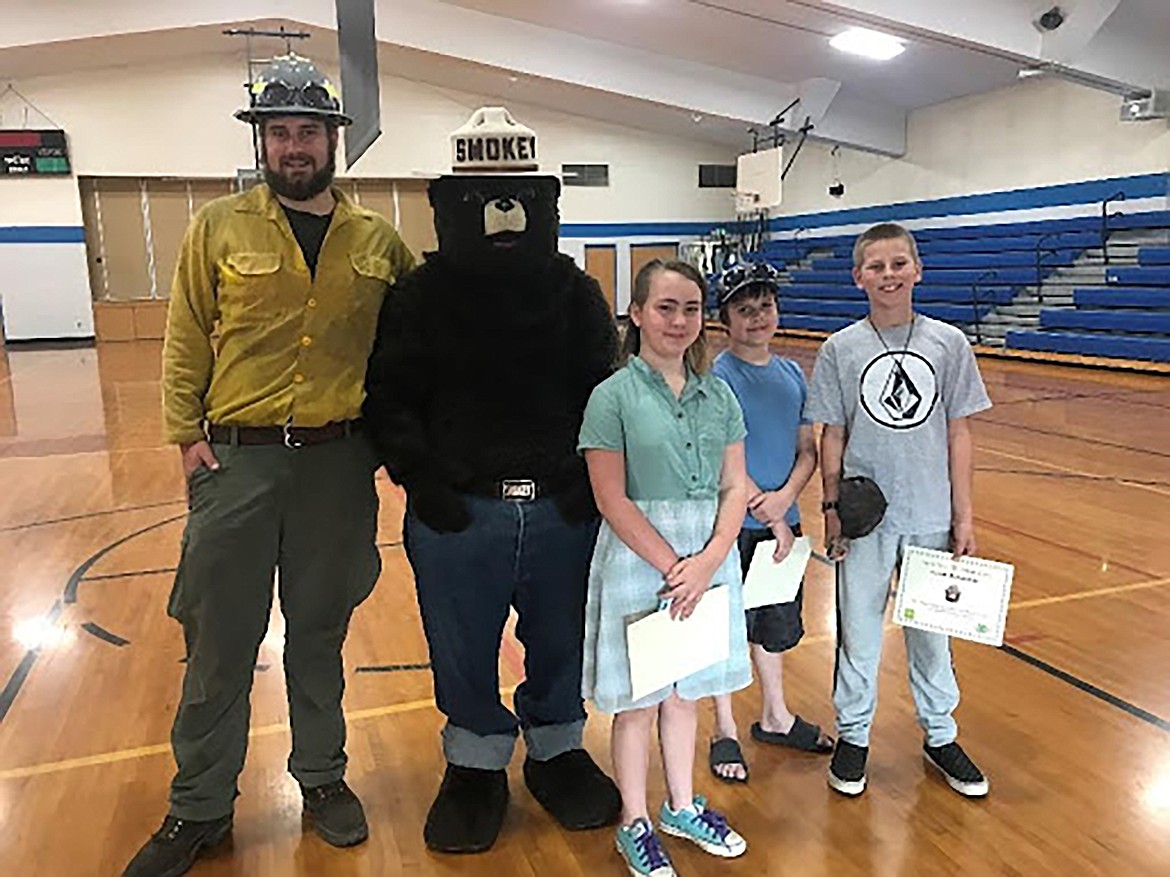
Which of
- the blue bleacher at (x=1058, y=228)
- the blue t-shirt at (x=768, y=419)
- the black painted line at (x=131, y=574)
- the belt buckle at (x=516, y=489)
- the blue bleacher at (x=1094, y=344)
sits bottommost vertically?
the black painted line at (x=131, y=574)

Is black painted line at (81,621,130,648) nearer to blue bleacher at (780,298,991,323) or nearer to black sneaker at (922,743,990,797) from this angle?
black sneaker at (922,743,990,797)

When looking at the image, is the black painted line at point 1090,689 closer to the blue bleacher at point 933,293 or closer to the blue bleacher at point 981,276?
the blue bleacher at point 933,293

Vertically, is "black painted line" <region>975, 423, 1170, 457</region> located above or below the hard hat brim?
below

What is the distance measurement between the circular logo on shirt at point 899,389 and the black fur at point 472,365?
2.44ft

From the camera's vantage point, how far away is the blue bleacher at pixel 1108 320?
9.97 m

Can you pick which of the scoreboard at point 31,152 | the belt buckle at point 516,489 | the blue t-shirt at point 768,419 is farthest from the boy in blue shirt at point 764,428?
the scoreboard at point 31,152

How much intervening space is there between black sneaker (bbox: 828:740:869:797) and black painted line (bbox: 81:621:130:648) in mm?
2486

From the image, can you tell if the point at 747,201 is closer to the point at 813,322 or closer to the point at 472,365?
the point at 813,322

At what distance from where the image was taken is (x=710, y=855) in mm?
2127

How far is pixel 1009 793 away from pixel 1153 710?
2.32 feet

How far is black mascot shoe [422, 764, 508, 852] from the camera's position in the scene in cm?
218

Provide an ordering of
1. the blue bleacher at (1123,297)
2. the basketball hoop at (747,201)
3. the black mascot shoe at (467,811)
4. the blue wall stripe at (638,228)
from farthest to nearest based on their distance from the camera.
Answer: the blue wall stripe at (638,228) < the basketball hoop at (747,201) < the blue bleacher at (1123,297) < the black mascot shoe at (467,811)

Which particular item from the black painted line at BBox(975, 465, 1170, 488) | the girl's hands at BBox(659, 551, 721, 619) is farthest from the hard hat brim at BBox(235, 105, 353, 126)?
the black painted line at BBox(975, 465, 1170, 488)

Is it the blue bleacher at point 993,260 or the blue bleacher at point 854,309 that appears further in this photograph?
the blue bleacher at point 854,309
